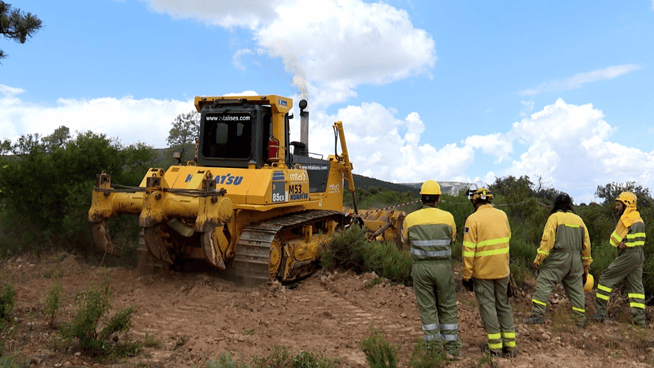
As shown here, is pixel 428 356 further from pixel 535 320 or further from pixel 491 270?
pixel 535 320

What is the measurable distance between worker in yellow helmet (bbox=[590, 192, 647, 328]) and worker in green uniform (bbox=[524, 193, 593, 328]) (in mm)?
943

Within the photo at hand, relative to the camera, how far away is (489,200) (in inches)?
241

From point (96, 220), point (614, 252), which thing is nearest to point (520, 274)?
point (614, 252)

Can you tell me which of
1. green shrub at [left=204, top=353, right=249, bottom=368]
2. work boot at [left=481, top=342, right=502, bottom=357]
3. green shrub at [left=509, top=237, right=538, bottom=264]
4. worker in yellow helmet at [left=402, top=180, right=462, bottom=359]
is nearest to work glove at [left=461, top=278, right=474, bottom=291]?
worker in yellow helmet at [left=402, top=180, right=462, bottom=359]

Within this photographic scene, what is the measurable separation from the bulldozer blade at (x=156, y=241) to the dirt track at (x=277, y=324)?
0.57 meters

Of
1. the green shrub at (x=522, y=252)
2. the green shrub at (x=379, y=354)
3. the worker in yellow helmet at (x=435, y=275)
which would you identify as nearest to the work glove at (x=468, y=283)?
the worker in yellow helmet at (x=435, y=275)

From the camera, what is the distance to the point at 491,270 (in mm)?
5805

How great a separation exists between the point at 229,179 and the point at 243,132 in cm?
101

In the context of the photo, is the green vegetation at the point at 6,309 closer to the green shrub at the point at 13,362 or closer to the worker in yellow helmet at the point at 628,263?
the green shrub at the point at 13,362

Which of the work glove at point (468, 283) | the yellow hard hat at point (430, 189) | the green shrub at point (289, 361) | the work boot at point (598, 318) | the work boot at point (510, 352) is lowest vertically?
the work boot at point (598, 318)


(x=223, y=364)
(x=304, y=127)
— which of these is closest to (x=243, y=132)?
(x=304, y=127)

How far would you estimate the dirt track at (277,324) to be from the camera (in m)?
5.46

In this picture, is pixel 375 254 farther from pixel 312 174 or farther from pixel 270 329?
pixel 270 329

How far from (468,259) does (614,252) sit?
7462 millimetres
